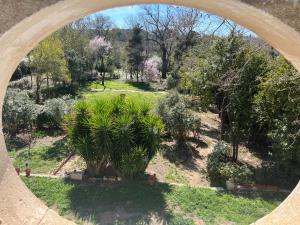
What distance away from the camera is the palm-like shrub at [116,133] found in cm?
1114

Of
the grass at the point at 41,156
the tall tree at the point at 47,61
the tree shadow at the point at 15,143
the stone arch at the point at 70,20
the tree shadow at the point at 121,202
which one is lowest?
the tree shadow at the point at 121,202

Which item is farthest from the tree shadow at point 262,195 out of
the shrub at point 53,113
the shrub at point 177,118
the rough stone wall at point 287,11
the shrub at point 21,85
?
the shrub at point 21,85

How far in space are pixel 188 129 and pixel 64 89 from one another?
1056cm

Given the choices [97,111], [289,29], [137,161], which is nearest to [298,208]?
[289,29]

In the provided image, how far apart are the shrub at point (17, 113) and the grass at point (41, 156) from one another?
71.0 inches

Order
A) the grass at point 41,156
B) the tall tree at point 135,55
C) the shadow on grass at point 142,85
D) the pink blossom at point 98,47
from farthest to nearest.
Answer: the tall tree at point 135,55
the pink blossom at point 98,47
the shadow on grass at point 142,85
the grass at point 41,156

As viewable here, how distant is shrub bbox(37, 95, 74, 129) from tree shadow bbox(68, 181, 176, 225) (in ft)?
16.9

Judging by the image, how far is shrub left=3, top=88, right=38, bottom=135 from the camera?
15453mm

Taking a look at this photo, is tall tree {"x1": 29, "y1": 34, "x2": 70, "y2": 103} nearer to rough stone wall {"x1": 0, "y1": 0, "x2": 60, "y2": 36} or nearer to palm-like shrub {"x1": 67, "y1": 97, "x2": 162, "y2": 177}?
palm-like shrub {"x1": 67, "y1": 97, "x2": 162, "y2": 177}

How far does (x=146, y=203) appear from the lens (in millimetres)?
10398

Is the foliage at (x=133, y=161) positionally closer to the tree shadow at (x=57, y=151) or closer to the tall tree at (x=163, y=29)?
the tree shadow at (x=57, y=151)

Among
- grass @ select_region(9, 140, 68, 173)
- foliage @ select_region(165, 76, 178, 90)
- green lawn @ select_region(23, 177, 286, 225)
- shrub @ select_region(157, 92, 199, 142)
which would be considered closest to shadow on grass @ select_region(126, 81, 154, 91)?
foliage @ select_region(165, 76, 178, 90)

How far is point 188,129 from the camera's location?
1477 cm

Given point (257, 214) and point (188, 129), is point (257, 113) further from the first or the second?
point (257, 214)
